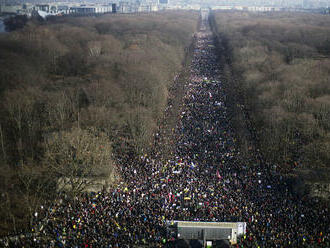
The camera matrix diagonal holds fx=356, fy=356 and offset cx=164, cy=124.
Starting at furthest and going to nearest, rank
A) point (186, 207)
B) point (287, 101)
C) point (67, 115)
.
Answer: point (287, 101) → point (67, 115) → point (186, 207)

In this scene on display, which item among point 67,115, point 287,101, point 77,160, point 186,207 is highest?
point 287,101

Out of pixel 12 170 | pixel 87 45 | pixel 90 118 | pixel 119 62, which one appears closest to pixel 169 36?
pixel 87 45

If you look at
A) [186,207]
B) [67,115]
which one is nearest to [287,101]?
[186,207]

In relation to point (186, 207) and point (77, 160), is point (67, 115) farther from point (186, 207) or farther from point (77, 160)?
point (186, 207)

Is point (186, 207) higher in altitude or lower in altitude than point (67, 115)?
lower

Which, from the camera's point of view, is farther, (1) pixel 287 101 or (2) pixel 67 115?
(1) pixel 287 101

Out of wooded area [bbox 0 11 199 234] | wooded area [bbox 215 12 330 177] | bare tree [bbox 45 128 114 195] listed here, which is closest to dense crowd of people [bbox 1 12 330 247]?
bare tree [bbox 45 128 114 195]

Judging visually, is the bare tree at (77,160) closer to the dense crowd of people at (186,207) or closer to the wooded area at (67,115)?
the wooded area at (67,115)

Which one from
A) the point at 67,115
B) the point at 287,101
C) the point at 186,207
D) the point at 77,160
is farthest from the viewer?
the point at 287,101
